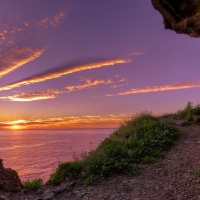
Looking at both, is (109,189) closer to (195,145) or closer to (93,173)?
(93,173)

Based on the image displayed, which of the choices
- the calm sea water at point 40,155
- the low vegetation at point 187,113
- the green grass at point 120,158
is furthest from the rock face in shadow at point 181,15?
the low vegetation at point 187,113

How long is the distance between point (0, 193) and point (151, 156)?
616 cm

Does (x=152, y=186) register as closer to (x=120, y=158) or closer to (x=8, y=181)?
(x=120, y=158)

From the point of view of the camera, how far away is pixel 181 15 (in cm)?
809

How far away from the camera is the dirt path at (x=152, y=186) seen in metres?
7.55

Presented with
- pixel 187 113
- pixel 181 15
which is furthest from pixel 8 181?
pixel 187 113

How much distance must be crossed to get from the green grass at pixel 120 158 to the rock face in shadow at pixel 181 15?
5339 millimetres

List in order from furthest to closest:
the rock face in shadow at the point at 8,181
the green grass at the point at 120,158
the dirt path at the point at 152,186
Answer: the green grass at the point at 120,158 → the rock face in shadow at the point at 8,181 → the dirt path at the point at 152,186

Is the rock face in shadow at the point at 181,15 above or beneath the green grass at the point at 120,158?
above

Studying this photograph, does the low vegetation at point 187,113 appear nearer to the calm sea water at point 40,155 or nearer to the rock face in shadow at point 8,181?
the calm sea water at point 40,155

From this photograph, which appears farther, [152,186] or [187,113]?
[187,113]

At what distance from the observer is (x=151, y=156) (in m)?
10.9

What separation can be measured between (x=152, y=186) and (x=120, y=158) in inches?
97.2

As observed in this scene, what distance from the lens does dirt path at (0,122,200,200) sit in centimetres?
755
